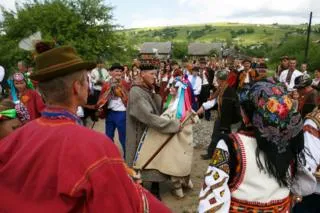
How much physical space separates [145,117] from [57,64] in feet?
11.2

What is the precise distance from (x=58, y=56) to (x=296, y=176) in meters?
1.68

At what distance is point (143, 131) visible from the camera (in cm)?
536

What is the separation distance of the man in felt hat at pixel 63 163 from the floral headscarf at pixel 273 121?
0.79m

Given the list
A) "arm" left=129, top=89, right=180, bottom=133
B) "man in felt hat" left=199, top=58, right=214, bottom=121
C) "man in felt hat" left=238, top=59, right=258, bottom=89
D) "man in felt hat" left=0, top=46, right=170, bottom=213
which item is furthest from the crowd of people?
"man in felt hat" left=199, top=58, right=214, bottom=121

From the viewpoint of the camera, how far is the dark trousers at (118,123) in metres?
6.89

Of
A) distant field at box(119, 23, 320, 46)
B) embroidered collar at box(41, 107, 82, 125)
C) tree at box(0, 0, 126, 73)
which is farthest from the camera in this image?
distant field at box(119, 23, 320, 46)

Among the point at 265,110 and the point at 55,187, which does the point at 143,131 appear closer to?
the point at 265,110

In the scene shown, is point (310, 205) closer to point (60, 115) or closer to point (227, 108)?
point (60, 115)

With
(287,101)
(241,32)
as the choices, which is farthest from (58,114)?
(241,32)

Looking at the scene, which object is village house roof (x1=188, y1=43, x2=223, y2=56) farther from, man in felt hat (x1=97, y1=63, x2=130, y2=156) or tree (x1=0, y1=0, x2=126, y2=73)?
man in felt hat (x1=97, y1=63, x2=130, y2=156)

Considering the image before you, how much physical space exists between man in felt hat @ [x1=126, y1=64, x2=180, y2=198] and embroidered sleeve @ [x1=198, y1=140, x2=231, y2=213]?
2.90 m

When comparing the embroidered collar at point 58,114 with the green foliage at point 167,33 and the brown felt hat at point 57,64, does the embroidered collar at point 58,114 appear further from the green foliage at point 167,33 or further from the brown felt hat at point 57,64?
the green foliage at point 167,33

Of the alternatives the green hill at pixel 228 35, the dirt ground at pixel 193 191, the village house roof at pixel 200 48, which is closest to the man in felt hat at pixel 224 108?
the dirt ground at pixel 193 191

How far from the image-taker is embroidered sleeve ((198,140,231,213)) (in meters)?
2.16
